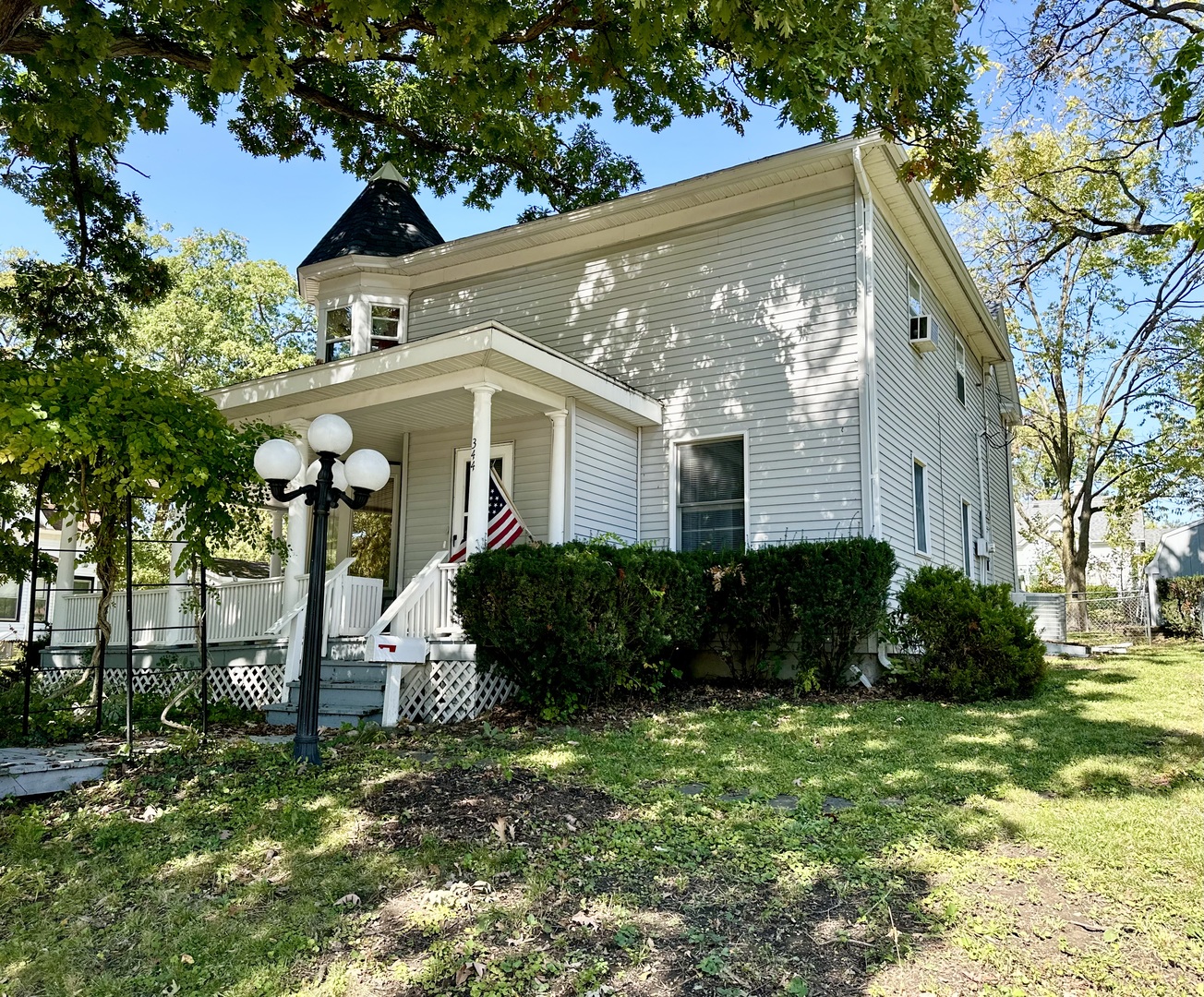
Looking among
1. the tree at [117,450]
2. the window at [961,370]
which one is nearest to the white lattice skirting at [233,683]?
the tree at [117,450]

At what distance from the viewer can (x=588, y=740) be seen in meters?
6.74

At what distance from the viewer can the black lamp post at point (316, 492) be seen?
19.4 feet

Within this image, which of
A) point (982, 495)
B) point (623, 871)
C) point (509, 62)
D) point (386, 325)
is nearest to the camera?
point (623, 871)

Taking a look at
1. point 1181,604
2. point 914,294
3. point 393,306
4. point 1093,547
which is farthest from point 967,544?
point 1093,547

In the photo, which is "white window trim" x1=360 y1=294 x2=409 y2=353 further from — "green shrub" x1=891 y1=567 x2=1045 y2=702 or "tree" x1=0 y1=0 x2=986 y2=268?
"green shrub" x1=891 y1=567 x2=1045 y2=702

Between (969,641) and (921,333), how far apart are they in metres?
5.23

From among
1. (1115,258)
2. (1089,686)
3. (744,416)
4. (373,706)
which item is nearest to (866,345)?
(744,416)

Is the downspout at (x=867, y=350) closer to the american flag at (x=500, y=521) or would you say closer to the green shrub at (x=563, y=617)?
the green shrub at (x=563, y=617)

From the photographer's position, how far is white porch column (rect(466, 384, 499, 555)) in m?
8.82

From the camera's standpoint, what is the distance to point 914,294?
41.3 ft

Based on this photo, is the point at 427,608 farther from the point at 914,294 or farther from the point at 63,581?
the point at 914,294

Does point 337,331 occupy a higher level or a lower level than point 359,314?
lower

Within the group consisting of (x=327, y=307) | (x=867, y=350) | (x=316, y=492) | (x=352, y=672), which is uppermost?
(x=327, y=307)

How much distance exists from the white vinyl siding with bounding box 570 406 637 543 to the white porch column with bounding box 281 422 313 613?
3.24 meters
